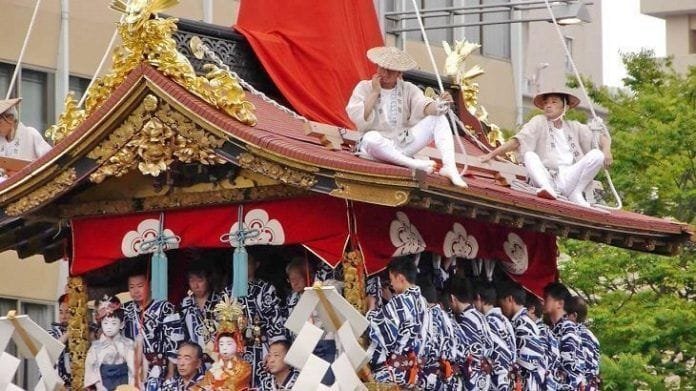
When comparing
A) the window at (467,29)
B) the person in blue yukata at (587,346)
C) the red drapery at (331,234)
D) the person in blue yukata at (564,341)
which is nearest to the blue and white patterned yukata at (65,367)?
the red drapery at (331,234)

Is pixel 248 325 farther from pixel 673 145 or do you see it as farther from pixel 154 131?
pixel 673 145

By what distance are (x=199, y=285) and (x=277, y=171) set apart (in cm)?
142

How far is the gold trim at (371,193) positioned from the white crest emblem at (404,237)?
2.44 feet

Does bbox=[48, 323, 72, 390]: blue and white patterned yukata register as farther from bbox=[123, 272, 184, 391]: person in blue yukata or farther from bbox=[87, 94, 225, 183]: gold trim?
bbox=[87, 94, 225, 183]: gold trim

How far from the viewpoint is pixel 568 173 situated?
16859mm

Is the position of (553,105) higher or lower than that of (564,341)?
higher

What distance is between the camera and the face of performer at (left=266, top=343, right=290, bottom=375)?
15.9 meters

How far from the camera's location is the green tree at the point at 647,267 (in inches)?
892

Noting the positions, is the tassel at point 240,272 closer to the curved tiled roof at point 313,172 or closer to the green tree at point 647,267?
the curved tiled roof at point 313,172

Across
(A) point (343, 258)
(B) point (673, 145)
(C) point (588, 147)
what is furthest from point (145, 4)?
(B) point (673, 145)

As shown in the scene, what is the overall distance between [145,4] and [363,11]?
2.11m

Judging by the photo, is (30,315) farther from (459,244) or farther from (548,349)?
(459,244)

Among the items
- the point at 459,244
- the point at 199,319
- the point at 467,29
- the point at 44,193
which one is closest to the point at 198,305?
the point at 199,319

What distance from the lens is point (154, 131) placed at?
52.1 ft
